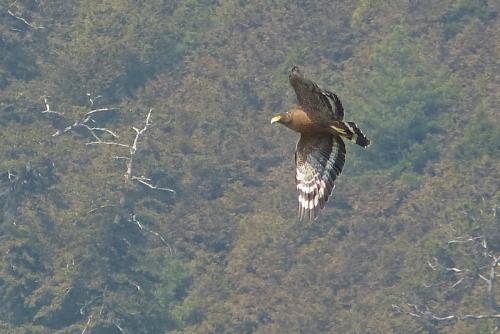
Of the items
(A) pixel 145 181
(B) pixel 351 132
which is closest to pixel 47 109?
(A) pixel 145 181

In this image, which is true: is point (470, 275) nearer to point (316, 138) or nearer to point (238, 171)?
point (238, 171)

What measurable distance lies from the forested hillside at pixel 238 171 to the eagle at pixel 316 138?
3527 centimetres

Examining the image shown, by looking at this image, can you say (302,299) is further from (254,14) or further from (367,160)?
(254,14)

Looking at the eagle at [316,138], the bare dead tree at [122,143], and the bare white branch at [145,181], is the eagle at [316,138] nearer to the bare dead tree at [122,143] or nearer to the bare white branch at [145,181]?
the bare dead tree at [122,143]

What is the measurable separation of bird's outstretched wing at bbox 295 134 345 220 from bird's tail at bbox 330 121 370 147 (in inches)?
29.7

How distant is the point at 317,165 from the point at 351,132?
1.51m

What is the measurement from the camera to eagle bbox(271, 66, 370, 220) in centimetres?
2248

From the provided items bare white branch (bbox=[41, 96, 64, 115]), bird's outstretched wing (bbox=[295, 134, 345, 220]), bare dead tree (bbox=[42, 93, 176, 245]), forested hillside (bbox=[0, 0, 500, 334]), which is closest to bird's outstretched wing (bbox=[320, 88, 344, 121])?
bird's outstretched wing (bbox=[295, 134, 345, 220])

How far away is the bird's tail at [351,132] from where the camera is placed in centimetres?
2197

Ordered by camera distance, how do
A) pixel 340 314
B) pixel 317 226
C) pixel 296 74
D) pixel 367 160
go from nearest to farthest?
pixel 296 74, pixel 340 314, pixel 317 226, pixel 367 160

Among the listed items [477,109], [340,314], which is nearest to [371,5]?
[477,109]

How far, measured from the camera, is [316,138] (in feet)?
77.0

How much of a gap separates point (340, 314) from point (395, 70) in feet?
49.6

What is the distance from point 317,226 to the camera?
2662 inches
